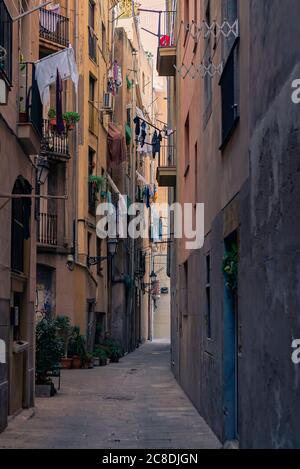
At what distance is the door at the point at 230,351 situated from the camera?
10.6 metres

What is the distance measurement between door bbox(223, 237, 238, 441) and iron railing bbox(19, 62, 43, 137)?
4.52 meters

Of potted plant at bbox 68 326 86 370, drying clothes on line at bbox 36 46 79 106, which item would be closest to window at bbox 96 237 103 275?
potted plant at bbox 68 326 86 370

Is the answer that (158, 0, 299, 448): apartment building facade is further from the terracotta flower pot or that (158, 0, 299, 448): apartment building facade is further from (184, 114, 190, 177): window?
the terracotta flower pot

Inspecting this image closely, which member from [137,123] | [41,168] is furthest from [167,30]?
[41,168]

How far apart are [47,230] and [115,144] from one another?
1020 centimetres

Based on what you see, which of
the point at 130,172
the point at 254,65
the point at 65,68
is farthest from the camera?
the point at 130,172

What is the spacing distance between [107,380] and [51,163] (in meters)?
9.62

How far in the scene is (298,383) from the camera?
6.08m

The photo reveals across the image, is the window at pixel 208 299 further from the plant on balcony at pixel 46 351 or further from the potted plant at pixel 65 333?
the potted plant at pixel 65 333

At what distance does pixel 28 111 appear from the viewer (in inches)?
538

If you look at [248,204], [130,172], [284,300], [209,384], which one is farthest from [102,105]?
[284,300]

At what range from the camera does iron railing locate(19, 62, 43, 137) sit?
1371 cm

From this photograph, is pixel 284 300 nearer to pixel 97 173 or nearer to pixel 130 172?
pixel 97 173

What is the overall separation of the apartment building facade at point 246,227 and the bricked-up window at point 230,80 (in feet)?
0.04
